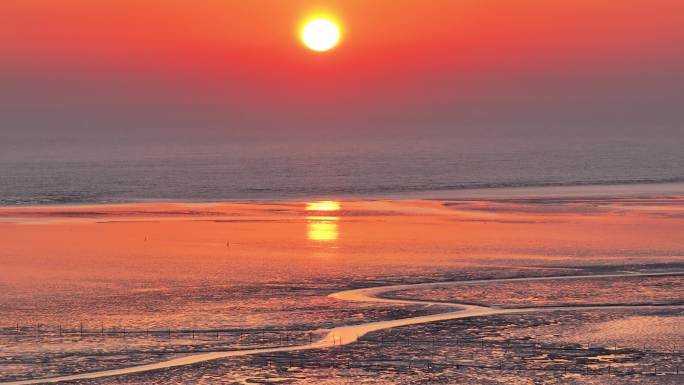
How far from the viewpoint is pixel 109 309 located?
33.3 meters

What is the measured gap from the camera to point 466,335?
29375 millimetres

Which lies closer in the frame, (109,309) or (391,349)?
(391,349)

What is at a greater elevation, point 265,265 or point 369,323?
point 265,265

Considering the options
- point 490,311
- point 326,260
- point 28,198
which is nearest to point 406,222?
point 326,260

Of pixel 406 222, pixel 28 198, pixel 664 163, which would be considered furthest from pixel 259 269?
pixel 664 163

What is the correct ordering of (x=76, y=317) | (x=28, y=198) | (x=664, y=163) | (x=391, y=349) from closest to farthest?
(x=391, y=349) → (x=76, y=317) → (x=28, y=198) → (x=664, y=163)

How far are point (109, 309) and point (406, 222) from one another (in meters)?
29.5

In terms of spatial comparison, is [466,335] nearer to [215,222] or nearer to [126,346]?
[126,346]

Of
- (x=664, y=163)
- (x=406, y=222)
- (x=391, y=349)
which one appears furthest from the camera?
(x=664, y=163)

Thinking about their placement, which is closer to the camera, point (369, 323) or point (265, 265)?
point (369, 323)

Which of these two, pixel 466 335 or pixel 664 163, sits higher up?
pixel 664 163

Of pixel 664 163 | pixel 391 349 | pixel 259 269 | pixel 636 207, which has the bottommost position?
pixel 391 349

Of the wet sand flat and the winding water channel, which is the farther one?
the wet sand flat

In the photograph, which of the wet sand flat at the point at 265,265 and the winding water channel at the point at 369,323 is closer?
the winding water channel at the point at 369,323
